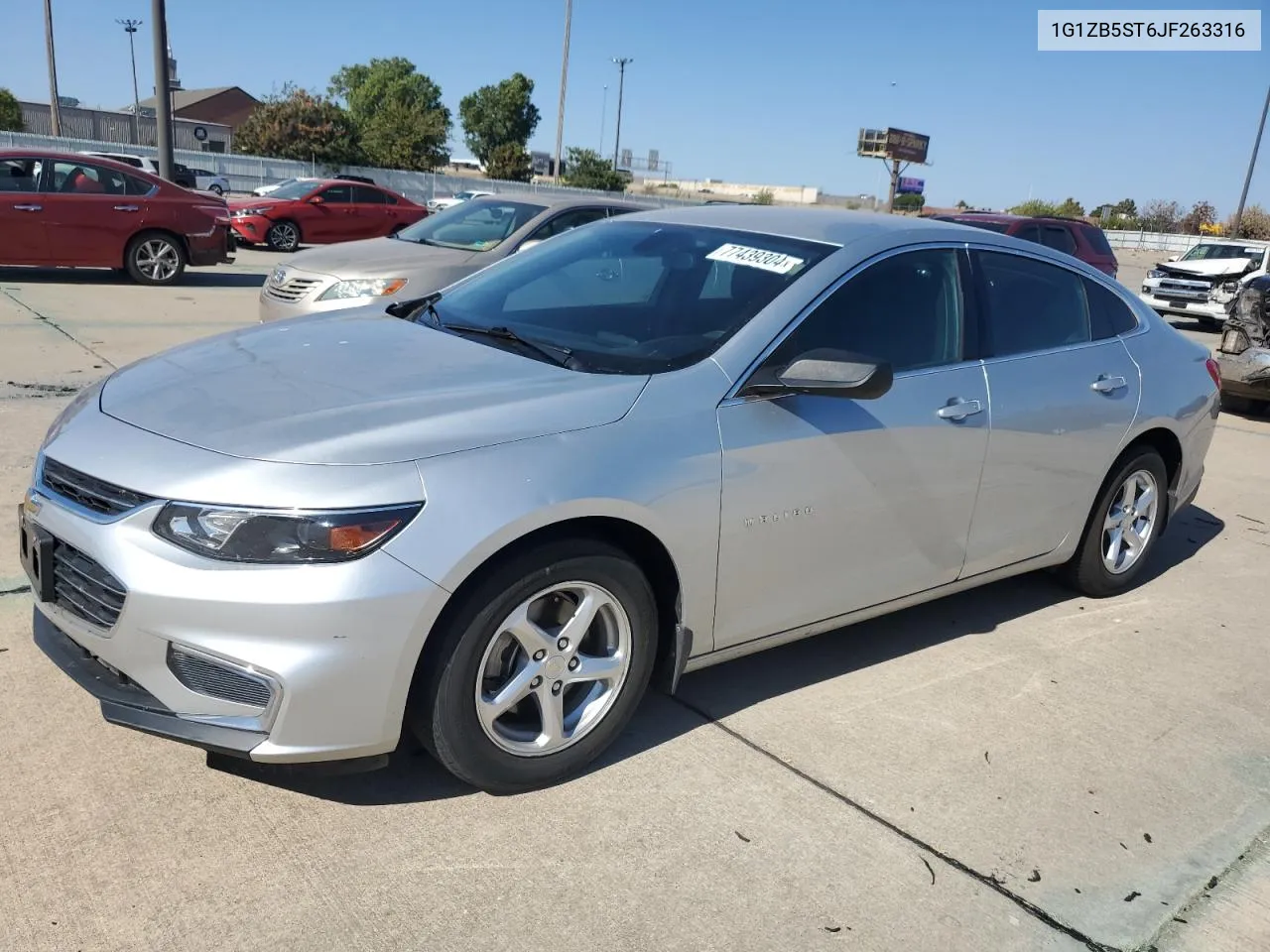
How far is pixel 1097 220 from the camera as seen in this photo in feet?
225

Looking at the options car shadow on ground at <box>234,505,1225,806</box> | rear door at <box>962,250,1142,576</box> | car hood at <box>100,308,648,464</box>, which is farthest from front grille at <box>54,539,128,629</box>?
rear door at <box>962,250,1142,576</box>

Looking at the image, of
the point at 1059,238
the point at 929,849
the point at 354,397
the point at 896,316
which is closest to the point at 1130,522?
the point at 896,316

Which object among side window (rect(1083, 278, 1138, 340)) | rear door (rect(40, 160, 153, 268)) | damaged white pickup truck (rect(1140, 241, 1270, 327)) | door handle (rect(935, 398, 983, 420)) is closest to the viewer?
door handle (rect(935, 398, 983, 420))

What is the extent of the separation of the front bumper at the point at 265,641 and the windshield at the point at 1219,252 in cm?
2100

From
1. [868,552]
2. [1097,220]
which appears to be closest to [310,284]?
[868,552]

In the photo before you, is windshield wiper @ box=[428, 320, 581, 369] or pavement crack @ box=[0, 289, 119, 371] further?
pavement crack @ box=[0, 289, 119, 371]

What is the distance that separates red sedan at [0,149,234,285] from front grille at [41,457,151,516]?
1069 cm

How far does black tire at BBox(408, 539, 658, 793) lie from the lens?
2.72m

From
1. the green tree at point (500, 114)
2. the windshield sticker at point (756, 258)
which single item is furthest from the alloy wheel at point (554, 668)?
the green tree at point (500, 114)

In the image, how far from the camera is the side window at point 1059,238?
1537 cm

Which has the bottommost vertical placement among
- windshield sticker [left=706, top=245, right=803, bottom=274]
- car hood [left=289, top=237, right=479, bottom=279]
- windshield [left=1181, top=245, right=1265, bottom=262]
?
car hood [left=289, top=237, right=479, bottom=279]

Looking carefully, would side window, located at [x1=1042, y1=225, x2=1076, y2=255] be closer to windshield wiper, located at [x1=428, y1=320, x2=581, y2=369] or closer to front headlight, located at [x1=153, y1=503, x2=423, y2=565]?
windshield wiper, located at [x1=428, y1=320, x2=581, y2=369]

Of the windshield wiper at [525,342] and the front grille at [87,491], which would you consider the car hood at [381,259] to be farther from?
the front grille at [87,491]

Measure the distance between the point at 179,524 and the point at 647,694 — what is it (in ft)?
5.64
